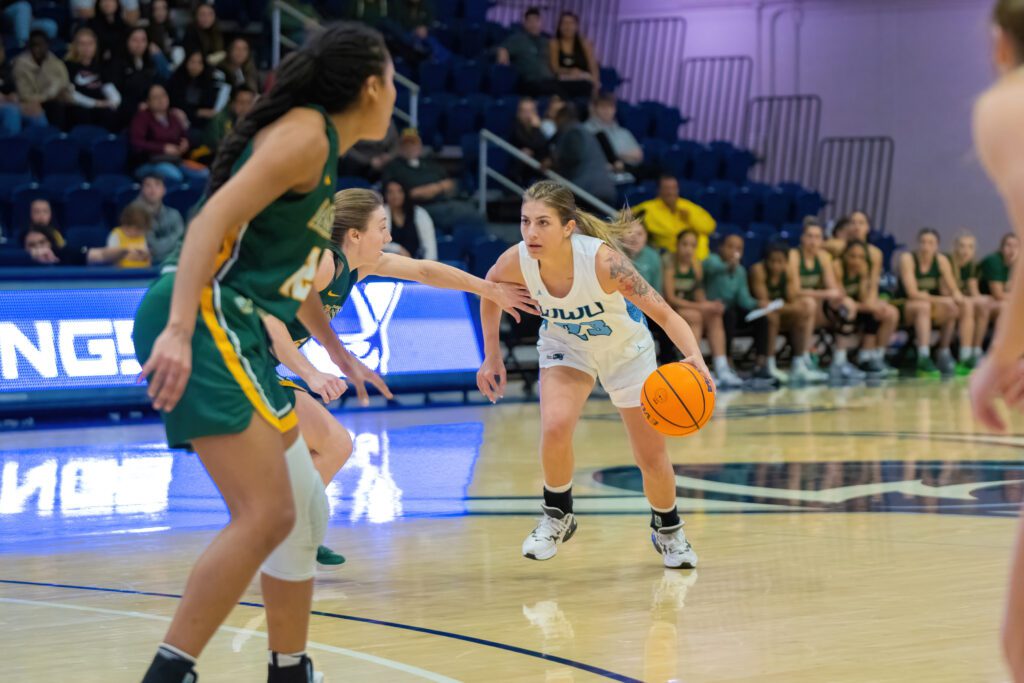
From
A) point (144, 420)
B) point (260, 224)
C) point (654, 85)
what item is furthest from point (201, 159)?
point (260, 224)

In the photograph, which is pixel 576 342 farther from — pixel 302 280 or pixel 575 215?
pixel 302 280

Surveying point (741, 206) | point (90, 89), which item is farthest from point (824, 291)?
point (90, 89)

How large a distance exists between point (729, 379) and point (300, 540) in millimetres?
10885

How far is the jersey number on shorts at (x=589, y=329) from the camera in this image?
561 centimetres

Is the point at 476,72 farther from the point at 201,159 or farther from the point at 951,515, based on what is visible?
the point at 951,515

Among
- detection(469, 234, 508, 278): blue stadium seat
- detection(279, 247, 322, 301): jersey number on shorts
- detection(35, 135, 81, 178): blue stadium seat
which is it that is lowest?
detection(469, 234, 508, 278): blue stadium seat

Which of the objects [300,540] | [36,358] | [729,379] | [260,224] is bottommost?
[729,379]

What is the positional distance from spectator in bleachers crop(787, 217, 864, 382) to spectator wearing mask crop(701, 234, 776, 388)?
65cm

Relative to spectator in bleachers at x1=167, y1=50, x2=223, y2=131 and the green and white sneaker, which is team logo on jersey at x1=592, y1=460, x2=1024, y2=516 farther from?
spectator in bleachers at x1=167, y1=50, x2=223, y2=131

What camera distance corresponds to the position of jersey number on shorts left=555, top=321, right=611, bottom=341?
561 cm

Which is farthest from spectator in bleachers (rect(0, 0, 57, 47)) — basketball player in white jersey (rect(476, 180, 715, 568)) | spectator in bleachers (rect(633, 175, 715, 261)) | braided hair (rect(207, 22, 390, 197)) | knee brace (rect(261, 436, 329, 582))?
knee brace (rect(261, 436, 329, 582))

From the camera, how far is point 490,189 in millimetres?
15758

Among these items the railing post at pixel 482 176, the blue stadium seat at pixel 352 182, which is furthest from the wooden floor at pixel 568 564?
the railing post at pixel 482 176

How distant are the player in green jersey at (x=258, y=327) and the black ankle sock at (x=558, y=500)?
2.38 m
